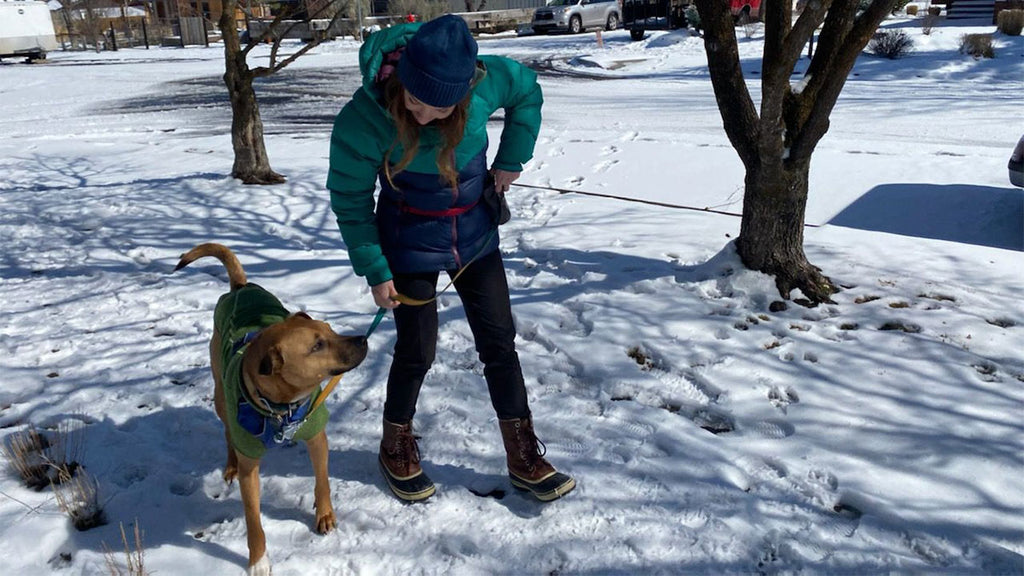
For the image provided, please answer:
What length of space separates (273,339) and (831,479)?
2134 millimetres

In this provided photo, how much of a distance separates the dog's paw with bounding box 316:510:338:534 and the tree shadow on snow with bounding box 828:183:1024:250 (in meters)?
5.52

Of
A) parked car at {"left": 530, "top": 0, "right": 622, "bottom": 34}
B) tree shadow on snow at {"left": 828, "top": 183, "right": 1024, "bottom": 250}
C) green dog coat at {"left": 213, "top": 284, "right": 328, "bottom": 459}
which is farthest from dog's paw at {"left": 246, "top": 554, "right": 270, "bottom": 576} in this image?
parked car at {"left": 530, "top": 0, "right": 622, "bottom": 34}

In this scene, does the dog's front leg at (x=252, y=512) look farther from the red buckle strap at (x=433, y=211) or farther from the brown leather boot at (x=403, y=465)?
the red buckle strap at (x=433, y=211)

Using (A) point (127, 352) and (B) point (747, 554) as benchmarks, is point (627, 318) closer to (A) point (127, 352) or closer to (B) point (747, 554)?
(B) point (747, 554)

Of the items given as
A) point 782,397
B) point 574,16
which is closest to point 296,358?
point 782,397

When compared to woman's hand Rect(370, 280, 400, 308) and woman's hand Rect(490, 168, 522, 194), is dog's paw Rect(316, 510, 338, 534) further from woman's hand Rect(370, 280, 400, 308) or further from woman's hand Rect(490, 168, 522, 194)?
woman's hand Rect(490, 168, 522, 194)

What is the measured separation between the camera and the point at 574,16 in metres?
30.9

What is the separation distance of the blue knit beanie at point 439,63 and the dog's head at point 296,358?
852mm

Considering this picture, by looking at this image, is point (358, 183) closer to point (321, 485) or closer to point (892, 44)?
point (321, 485)

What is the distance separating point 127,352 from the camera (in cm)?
423

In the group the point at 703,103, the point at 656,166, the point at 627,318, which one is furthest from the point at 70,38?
the point at 627,318

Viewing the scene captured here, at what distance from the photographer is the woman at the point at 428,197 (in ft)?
7.84

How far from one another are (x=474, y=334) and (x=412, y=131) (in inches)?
33.4

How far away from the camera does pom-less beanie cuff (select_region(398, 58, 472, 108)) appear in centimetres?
228
